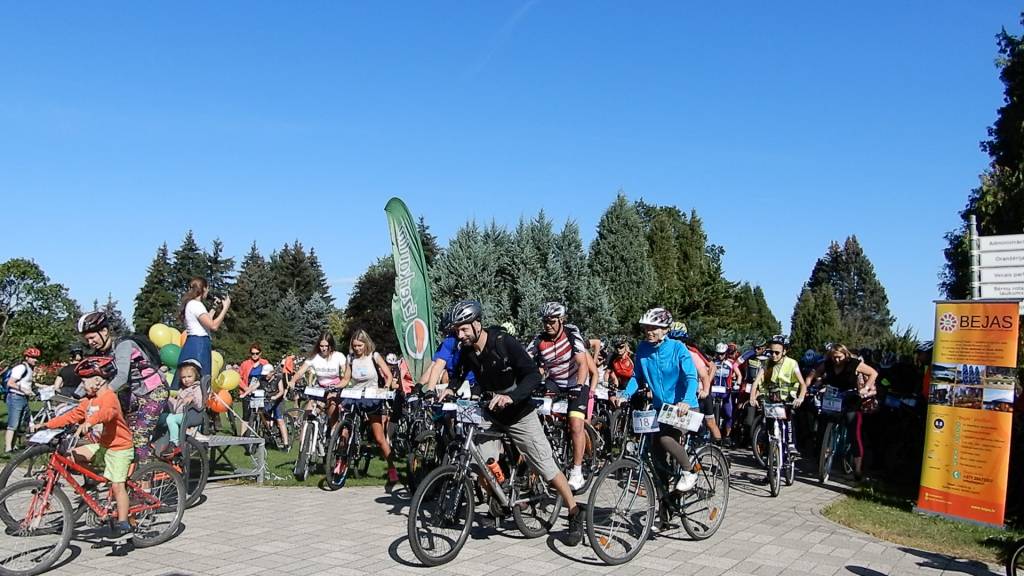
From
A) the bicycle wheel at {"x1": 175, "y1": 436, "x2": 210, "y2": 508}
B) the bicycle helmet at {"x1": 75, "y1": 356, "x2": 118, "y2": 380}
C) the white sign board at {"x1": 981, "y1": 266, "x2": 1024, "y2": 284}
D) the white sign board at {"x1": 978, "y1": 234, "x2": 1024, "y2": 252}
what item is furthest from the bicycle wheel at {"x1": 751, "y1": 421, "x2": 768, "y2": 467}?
the bicycle helmet at {"x1": 75, "y1": 356, "x2": 118, "y2": 380}

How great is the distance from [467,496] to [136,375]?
10.6 feet

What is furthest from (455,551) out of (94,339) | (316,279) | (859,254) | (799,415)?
(859,254)

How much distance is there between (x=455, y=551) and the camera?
20.2 feet

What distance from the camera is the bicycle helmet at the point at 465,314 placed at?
625 cm

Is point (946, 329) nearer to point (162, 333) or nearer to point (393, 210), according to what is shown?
point (393, 210)

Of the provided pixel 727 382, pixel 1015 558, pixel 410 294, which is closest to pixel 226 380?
pixel 410 294

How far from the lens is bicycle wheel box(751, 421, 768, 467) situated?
1064 centimetres

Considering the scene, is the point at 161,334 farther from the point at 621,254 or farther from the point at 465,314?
the point at 621,254

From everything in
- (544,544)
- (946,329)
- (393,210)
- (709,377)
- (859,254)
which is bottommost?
(544,544)

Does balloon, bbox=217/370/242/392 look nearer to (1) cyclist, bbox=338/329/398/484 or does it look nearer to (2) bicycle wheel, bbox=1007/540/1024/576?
(1) cyclist, bbox=338/329/398/484

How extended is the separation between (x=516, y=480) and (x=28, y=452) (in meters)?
4.03

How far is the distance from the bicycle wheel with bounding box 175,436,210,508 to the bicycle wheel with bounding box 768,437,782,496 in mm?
6322

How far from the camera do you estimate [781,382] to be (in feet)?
34.2

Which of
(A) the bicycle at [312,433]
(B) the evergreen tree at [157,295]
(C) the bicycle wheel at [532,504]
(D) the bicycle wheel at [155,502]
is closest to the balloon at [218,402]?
(A) the bicycle at [312,433]
